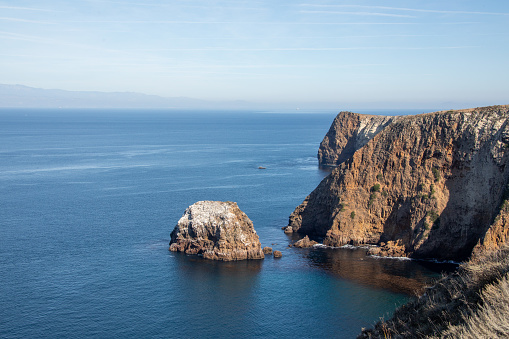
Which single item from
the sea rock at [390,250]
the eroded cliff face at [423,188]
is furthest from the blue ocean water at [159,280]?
the eroded cliff face at [423,188]

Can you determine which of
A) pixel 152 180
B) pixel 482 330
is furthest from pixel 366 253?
pixel 152 180

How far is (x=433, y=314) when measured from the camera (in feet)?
107

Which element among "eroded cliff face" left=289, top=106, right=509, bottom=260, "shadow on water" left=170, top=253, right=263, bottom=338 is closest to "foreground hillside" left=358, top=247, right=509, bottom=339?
"shadow on water" left=170, top=253, right=263, bottom=338

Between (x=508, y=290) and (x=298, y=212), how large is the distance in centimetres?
7842

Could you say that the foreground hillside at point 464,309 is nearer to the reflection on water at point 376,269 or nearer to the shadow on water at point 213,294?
the shadow on water at point 213,294

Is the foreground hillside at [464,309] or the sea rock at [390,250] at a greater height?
the foreground hillside at [464,309]

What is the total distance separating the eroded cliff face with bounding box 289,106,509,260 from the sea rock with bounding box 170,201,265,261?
16.5 meters

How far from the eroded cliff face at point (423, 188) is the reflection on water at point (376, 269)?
395 centimetres

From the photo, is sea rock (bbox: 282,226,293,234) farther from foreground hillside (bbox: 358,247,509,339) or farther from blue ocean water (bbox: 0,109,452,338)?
foreground hillside (bbox: 358,247,509,339)

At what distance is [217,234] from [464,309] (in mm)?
61165

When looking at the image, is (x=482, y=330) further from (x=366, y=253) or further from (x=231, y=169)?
(x=231, y=169)

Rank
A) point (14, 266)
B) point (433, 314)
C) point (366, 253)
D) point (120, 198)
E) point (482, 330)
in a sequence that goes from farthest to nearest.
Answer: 1. point (120, 198)
2. point (366, 253)
3. point (14, 266)
4. point (433, 314)
5. point (482, 330)

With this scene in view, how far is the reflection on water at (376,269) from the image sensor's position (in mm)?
75812

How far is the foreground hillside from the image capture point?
26016 mm
